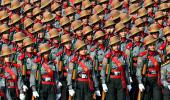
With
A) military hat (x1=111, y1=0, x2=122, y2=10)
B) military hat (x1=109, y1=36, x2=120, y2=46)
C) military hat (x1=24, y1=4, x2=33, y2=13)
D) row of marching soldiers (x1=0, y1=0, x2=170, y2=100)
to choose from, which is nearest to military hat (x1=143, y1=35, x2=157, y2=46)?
row of marching soldiers (x1=0, y1=0, x2=170, y2=100)

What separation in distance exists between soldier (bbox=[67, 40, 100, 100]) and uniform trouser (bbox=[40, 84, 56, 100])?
56 cm

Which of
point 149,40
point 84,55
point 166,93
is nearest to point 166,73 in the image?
point 166,93

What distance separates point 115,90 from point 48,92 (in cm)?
237

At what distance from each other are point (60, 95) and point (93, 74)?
49.8 inches

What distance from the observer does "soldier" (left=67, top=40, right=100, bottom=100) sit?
833 inches

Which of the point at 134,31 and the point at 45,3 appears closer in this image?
the point at 134,31

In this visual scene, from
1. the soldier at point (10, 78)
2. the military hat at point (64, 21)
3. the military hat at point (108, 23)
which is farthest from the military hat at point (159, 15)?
the soldier at point (10, 78)

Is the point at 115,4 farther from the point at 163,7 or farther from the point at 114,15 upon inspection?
the point at 163,7

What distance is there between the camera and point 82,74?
21.3 meters

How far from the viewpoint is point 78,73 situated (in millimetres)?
21281

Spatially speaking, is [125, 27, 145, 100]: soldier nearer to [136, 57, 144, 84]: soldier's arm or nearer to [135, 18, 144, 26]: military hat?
[136, 57, 144, 84]: soldier's arm

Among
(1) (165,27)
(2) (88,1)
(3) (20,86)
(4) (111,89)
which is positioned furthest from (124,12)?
(3) (20,86)

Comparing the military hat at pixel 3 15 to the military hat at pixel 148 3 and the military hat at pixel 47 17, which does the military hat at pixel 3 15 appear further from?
the military hat at pixel 148 3

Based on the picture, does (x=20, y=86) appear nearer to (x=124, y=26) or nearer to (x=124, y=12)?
(x=124, y=26)
